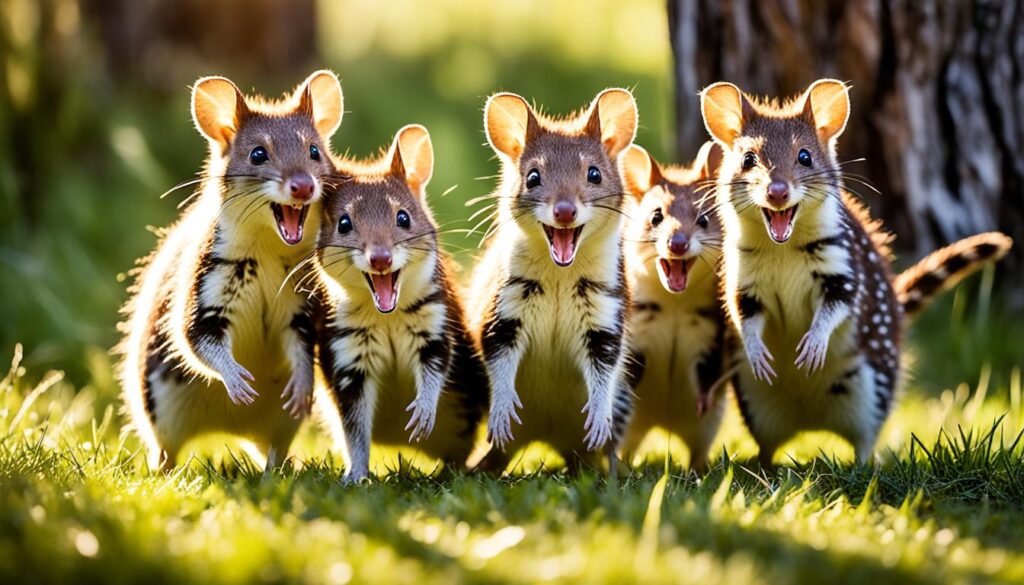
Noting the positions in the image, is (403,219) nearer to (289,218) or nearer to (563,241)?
(289,218)

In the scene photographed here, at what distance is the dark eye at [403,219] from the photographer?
204 inches

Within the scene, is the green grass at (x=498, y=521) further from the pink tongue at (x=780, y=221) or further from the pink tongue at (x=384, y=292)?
the pink tongue at (x=780, y=221)

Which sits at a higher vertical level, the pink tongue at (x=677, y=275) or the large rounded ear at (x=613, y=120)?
the large rounded ear at (x=613, y=120)

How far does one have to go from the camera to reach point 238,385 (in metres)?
5.09

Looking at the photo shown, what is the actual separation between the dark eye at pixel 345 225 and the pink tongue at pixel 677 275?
1427 millimetres

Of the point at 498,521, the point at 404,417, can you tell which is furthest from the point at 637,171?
the point at 498,521

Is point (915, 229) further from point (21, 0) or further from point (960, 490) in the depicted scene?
point (21, 0)

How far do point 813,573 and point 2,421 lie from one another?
3.74m

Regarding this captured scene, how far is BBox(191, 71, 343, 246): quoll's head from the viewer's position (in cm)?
508

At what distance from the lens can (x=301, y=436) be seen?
6582 mm

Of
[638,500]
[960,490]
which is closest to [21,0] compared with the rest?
[638,500]

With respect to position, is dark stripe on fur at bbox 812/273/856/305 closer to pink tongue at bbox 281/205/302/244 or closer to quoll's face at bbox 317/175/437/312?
quoll's face at bbox 317/175/437/312

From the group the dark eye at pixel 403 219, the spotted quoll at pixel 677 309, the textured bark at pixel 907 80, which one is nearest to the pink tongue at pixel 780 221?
the spotted quoll at pixel 677 309

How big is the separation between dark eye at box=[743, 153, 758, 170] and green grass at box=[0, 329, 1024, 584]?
1237 mm
